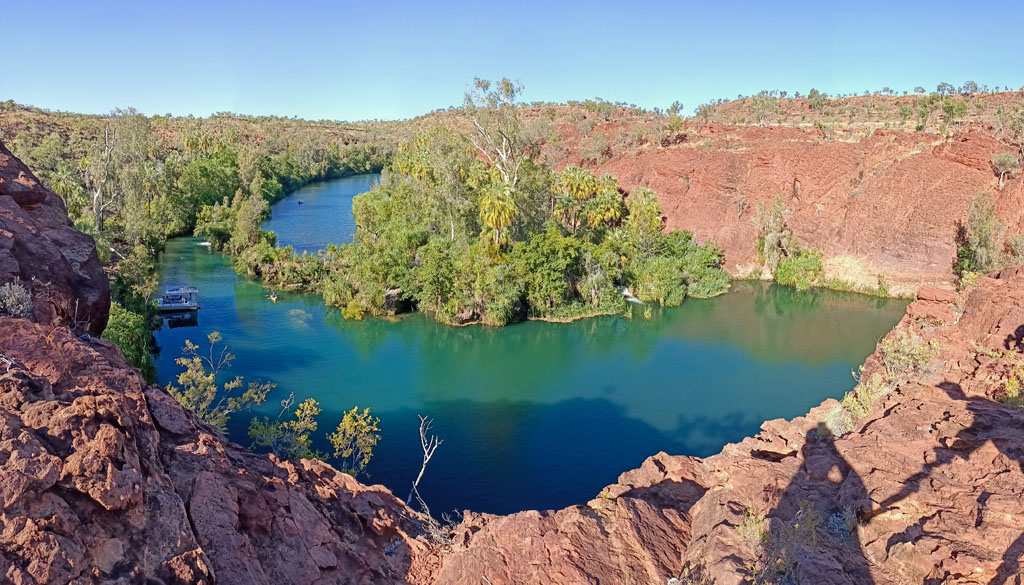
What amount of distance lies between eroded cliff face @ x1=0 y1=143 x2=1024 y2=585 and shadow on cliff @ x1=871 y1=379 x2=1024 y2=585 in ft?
0.13

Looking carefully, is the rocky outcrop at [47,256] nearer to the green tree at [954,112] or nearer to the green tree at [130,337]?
the green tree at [130,337]

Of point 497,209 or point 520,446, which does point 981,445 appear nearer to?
point 520,446

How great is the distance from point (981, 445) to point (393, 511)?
1045 cm

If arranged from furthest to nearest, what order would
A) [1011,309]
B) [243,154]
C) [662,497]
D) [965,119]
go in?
[243,154], [965,119], [1011,309], [662,497]

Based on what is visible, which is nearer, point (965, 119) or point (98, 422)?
point (98, 422)

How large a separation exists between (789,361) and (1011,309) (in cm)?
1343

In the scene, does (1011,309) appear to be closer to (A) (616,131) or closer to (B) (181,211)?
(A) (616,131)

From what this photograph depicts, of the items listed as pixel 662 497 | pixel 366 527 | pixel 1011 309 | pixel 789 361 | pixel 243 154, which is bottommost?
pixel 789 361

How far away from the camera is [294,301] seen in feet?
126

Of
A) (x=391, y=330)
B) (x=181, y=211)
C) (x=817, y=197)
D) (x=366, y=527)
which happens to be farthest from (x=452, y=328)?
(x=181, y=211)

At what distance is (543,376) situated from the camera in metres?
27.8

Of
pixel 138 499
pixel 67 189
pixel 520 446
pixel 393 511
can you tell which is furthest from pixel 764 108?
pixel 138 499

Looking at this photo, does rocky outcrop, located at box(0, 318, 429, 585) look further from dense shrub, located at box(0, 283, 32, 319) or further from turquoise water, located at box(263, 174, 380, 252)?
turquoise water, located at box(263, 174, 380, 252)

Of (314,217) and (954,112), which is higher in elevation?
(954,112)
